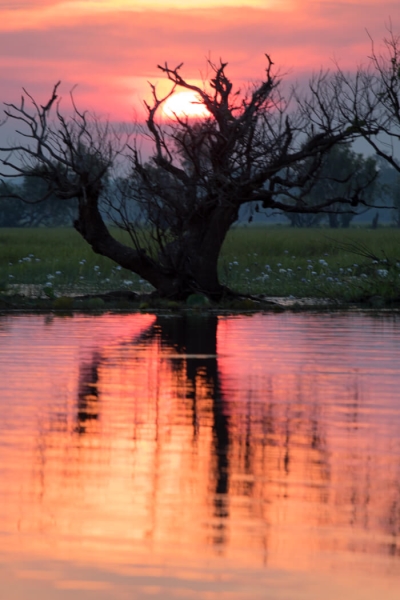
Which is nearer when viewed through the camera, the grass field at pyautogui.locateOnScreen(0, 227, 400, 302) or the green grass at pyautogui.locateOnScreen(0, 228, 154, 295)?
the grass field at pyautogui.locateOnScreen(0, 227, 400, 302)

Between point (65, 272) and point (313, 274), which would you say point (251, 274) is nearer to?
point (313, 274)

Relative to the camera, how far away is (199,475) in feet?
26.9

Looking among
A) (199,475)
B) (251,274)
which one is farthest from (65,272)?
(199,475)

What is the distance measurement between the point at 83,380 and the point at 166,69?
12963 mm

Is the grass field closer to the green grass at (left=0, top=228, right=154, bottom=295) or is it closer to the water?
the green grass at (left=0, top=228, right=154, bottom=295)

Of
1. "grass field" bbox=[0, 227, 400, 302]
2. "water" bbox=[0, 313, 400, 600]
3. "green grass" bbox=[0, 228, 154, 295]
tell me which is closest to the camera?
"water" bbox=[0, 313, 400, 600]

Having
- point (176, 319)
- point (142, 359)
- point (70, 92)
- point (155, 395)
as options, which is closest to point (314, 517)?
point (155, 395)

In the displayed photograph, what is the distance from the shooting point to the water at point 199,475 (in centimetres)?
597

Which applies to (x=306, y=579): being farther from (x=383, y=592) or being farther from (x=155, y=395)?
(x=155, y=395)

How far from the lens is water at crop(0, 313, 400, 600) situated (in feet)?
19.6

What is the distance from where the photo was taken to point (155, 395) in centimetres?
1179

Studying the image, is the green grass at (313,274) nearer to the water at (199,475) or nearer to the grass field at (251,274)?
the grass field at (251,274)

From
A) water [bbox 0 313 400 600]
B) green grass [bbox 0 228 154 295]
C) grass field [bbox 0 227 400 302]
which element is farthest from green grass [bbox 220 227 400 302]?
water [bbox 0 313 400 600]

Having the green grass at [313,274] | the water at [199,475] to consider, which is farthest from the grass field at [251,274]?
the water at [199,475]
